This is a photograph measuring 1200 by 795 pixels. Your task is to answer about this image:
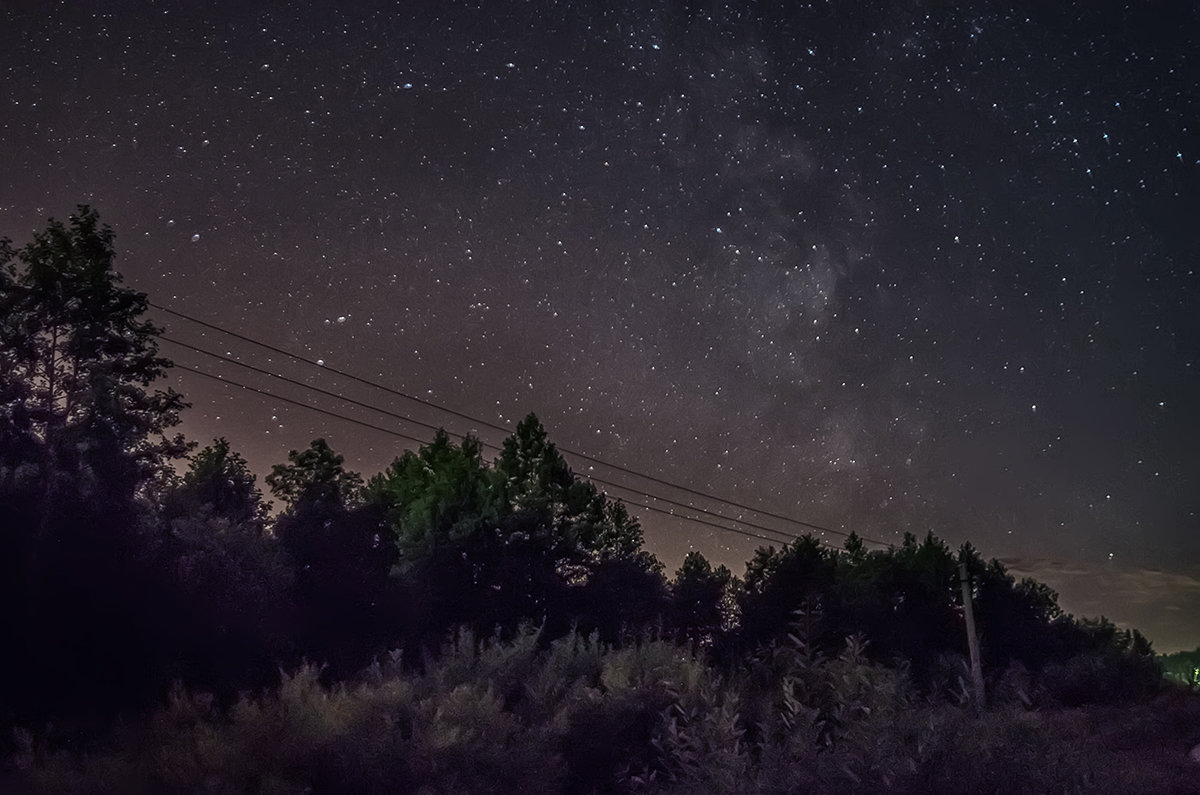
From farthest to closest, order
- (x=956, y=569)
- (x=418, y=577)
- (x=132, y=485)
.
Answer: (x=956, y=569) < (x=418, y=577) < (x=132, y=485)

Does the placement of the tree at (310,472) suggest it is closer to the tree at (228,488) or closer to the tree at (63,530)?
the tree at (228,488)

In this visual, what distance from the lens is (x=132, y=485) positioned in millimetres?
18672

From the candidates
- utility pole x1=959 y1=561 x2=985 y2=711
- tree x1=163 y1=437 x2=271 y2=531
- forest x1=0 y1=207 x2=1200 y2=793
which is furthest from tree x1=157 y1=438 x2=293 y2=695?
utility pole x1=959 y1=561 x2=985 y2=711

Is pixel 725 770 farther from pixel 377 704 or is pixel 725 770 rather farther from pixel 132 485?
pixel 132 485

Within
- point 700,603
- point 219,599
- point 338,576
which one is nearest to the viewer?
point 219,599

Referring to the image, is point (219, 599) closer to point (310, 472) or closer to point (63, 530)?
point (63, 530)

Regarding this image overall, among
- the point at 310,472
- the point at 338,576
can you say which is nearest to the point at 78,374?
the point at 338,576

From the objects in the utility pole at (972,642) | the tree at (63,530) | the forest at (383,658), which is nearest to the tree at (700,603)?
the forest at (383,658)

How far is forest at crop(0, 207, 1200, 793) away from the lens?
29.7 feet

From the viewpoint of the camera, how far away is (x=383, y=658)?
81.8 feet

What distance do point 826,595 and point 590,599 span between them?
53.6ft

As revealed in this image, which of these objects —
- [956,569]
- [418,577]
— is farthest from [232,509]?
[956,569]

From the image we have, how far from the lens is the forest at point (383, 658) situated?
904 centimetres

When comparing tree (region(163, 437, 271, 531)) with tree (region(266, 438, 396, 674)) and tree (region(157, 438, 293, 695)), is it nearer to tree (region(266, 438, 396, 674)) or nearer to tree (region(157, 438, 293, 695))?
tree (region(266, 438, 396, 674))
